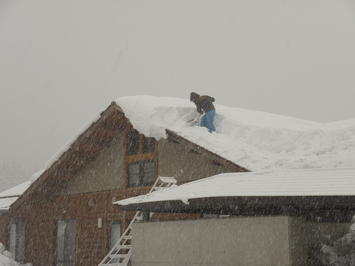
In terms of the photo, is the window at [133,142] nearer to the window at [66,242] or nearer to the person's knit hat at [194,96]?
the person's knit hat at [194,96]

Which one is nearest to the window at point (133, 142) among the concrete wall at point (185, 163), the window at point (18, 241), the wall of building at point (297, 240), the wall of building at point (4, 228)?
the concrete wall at point (185, 163)

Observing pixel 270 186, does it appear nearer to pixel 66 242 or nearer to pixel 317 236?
pixel 317 236

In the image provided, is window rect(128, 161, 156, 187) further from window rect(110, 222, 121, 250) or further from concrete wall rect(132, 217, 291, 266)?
concrete wall rect(132, 217, 291, 266)

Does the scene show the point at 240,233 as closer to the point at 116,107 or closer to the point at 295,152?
the point at 295,152

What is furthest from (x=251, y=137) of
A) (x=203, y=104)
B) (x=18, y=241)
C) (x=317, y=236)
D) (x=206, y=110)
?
(x=18, y=241)

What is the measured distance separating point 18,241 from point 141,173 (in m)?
7.73

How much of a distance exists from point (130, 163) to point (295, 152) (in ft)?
16.9

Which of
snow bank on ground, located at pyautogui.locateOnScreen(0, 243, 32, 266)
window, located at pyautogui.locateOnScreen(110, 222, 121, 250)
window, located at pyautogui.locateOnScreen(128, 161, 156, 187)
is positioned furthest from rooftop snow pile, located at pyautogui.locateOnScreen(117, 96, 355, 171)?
snow bank on ground, located at pyautogui.locateOnScreen(0, 243, 32, 266)

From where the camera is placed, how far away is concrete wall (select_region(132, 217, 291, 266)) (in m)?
8.20

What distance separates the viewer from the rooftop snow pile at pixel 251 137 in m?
11.0

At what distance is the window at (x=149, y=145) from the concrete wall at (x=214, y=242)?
4059mm

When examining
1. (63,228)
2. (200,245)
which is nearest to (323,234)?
(200,245)

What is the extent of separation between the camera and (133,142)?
49.6 ft

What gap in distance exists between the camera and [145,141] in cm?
1462
